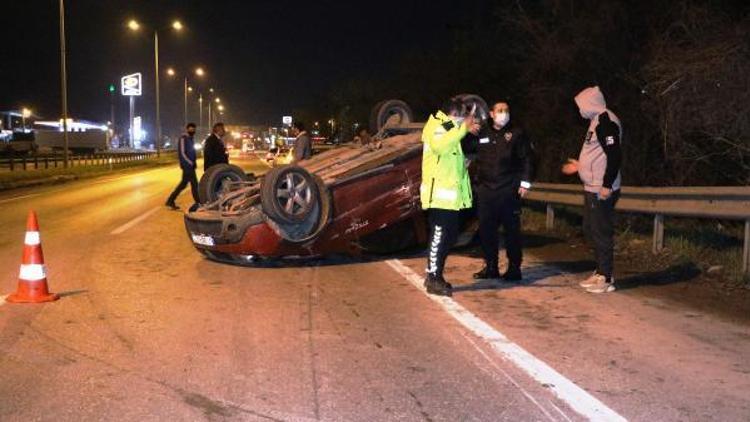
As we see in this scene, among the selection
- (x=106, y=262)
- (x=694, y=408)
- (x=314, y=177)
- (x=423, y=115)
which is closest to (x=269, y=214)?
(x=314, y=177)

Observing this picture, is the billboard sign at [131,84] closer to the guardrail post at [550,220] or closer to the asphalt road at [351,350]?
the guardrail post at [550,220]

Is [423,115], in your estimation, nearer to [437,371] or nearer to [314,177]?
[314,177]

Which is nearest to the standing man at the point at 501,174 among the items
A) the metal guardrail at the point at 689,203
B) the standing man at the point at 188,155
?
the metal guardrail at the point at 689,203

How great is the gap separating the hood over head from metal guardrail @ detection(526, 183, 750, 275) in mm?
1897

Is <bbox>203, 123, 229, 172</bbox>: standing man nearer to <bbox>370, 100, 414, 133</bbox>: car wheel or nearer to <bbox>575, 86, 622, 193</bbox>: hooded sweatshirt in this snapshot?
<bbox>370, 100, 414, 133</bbox>: car wheel

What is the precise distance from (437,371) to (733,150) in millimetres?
10281

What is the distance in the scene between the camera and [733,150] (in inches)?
529

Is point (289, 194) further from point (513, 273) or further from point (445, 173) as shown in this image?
point (513, 273)

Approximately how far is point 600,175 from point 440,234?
1699 millimetres

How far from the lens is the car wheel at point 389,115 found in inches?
487

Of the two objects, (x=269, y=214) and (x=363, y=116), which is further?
(x=363, y=116)

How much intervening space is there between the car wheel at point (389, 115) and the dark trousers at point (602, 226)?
4.92 m

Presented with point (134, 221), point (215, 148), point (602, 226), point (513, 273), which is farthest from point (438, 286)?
point (215, 148)

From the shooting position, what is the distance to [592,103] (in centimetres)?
770
